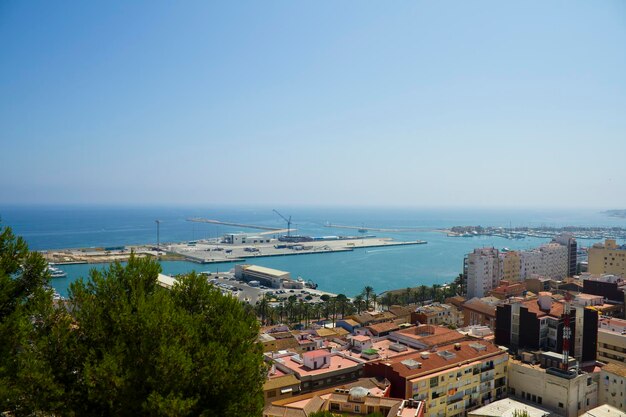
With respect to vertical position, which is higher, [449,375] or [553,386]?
[449,375]

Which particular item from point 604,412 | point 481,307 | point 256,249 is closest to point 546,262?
point 481,307

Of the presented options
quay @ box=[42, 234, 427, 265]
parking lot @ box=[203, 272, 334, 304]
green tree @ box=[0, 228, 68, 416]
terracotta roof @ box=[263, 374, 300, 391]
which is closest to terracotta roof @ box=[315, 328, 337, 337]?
terracotta roof @ box=[263, 374, 300, 391]

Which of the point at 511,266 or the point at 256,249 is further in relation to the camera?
the point at 256,249

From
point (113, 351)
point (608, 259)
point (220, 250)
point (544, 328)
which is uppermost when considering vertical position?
point (113, 351)

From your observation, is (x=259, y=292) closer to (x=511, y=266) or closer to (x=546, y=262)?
(x=511, y=266)

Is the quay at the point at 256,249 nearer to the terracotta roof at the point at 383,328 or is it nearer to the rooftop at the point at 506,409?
the terracotta roof at the point at 383,328

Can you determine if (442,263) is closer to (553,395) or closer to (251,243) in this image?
(251,243)
